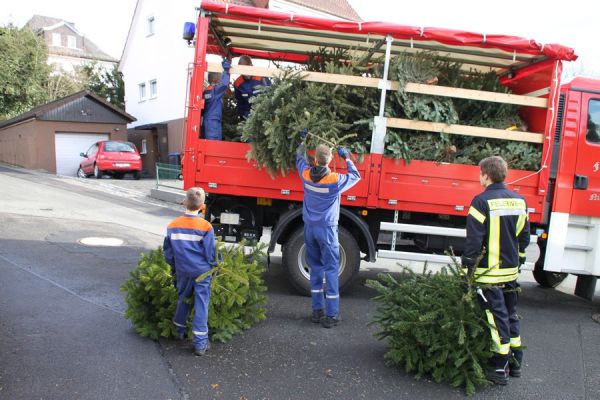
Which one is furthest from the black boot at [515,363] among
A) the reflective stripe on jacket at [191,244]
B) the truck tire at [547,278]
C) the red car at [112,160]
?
the red car at [112,160]

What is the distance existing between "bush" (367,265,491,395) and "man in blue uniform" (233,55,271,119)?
294 cm

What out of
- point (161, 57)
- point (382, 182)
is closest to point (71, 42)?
point (161, 57)

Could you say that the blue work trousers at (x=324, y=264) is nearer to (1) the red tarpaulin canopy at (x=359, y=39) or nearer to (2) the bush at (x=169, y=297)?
(2) the bush at (x=169, y=297)

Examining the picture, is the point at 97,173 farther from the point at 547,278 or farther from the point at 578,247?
the point at 578,247

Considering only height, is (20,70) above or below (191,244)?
above

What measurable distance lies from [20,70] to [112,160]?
13.5m

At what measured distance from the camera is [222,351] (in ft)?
13.1

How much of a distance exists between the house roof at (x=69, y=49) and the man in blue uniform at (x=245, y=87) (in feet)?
175

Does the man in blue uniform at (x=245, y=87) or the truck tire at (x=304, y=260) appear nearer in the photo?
the truck tire at (x=304, y=260)

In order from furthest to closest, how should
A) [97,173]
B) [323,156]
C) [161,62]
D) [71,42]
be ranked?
[71,42]
[161,62]
[97,173]
[323,156]

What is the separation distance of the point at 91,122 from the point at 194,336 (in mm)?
21069

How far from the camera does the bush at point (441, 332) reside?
11.5 feet

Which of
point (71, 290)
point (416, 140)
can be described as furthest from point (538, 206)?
point (71, 290)

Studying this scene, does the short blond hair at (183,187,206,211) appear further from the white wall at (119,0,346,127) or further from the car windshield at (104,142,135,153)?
the white wall at (119,0,346,127)
